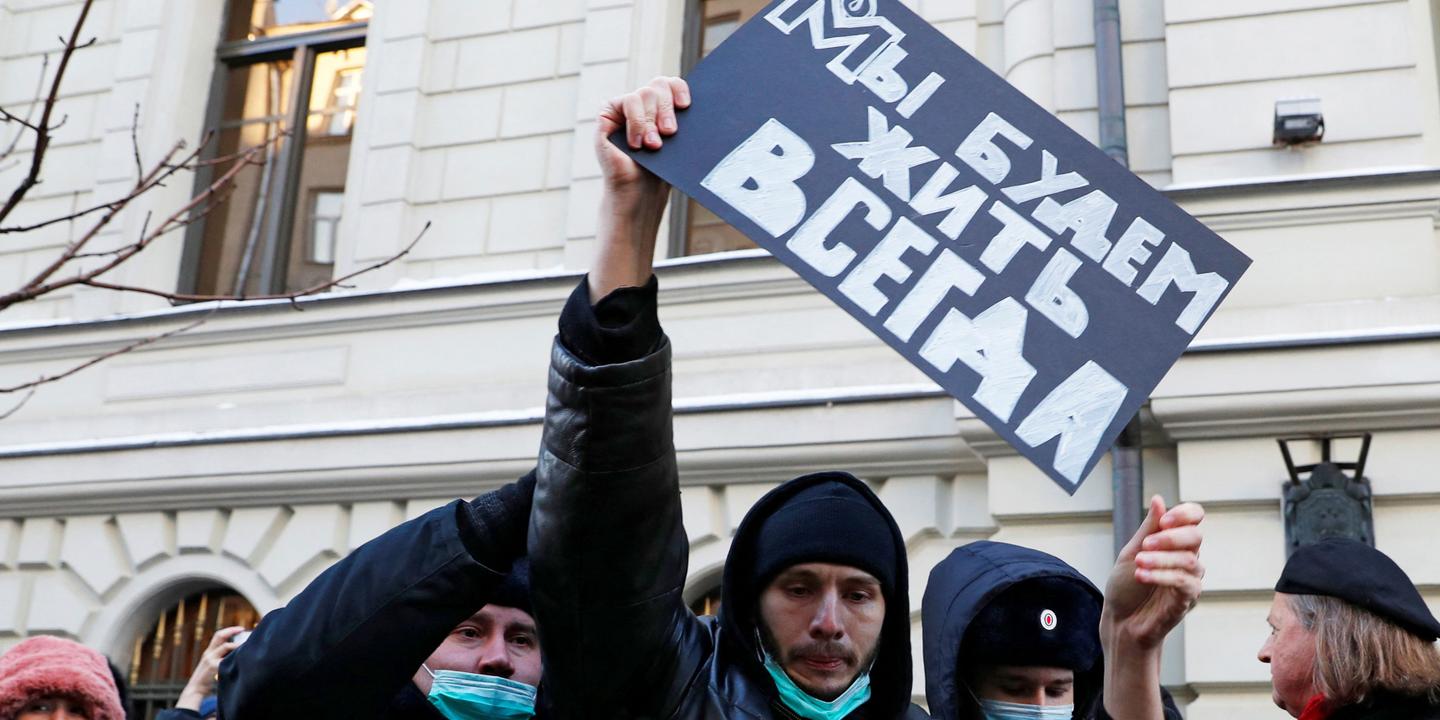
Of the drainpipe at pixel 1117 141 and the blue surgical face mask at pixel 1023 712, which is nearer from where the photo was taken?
the blue surgical face mask at pixel 1023 712

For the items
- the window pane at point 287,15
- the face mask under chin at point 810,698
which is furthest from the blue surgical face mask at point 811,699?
the window pane at point 287,15

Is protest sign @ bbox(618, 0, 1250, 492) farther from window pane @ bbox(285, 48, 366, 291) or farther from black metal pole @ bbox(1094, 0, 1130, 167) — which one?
window pane @ bbox(285, 48, 366, 291)

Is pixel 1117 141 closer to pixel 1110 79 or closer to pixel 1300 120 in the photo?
pixel 1110 79

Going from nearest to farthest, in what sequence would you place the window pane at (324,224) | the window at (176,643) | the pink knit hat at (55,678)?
1. the pink knit hat at (55,678)
2. the window at (176,643)
3. the window pane at (324,224)

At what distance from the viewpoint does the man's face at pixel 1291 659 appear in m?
3.08

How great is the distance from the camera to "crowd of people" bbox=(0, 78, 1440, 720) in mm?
2271

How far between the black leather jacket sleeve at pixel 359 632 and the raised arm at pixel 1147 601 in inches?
38.8

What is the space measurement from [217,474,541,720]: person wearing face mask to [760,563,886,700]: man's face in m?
0.46

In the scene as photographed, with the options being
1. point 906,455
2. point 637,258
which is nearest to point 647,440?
point 637,258

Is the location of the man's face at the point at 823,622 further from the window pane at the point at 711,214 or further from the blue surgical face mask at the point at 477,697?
the window pane at the point at 711,214

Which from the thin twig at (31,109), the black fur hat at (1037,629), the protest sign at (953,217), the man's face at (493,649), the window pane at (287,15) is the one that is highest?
the window pane at (287,15)

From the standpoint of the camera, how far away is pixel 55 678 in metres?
4.00

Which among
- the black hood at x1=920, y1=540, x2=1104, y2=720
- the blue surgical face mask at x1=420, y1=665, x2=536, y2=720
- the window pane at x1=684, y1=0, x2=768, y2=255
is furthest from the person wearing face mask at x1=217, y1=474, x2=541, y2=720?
the window pane at x1=684, y1=0, x2=768, y2=255

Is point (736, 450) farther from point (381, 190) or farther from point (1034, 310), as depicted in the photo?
point (1034, 310)
